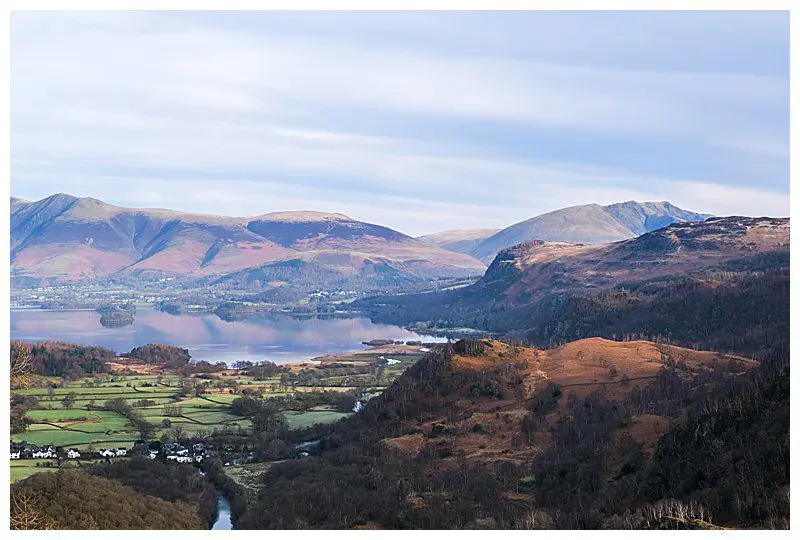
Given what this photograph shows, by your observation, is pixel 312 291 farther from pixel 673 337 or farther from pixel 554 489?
pixel 554 489

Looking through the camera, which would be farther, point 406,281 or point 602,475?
point 406,281

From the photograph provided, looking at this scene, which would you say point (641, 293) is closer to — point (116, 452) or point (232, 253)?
point (116, 452)

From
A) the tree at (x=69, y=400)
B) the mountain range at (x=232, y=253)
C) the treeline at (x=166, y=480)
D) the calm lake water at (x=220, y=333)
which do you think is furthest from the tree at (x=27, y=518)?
the mountain range at (x=232, y=253)

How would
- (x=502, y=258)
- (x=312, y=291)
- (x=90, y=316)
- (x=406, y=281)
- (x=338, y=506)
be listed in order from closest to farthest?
(x=338, y=506), (x=90, y=316), (x=502, y=258), (x=312, y=291), (x=406, y=281)

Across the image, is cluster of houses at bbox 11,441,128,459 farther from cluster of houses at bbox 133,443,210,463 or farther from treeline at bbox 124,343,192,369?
treeline at bbox 124,343,192,369

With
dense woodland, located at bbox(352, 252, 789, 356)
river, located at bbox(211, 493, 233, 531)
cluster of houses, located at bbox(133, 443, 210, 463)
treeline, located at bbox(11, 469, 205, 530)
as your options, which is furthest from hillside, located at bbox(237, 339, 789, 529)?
dense woodland, located at bbox(352, 252, 789, 356)
